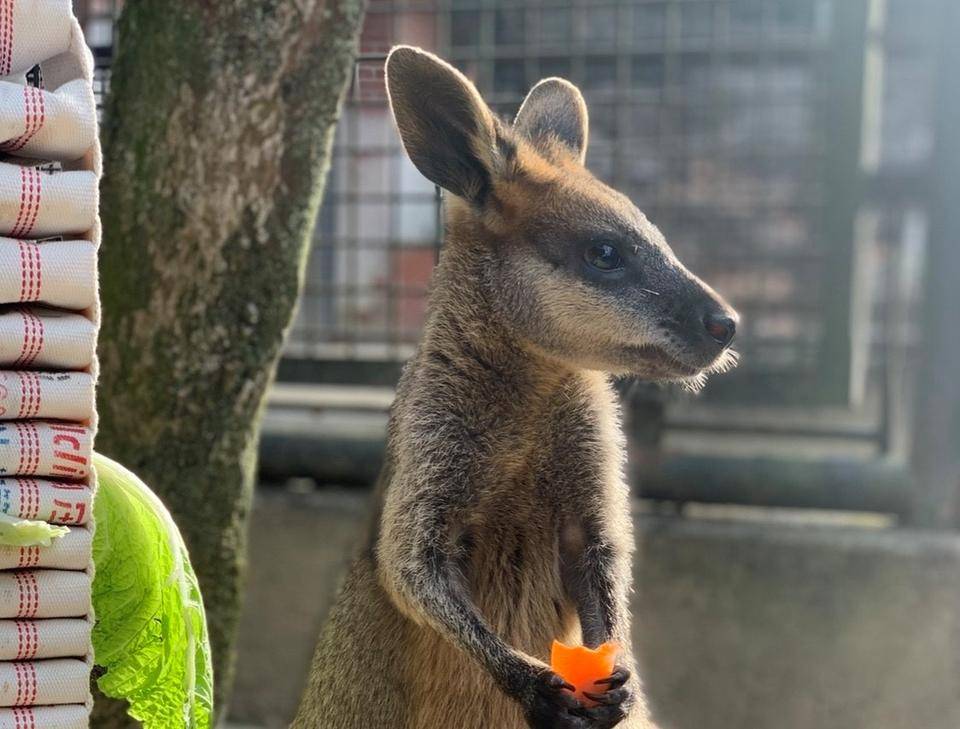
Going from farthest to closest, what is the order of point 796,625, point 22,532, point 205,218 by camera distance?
point 796,625
point 205,218
point 22,532

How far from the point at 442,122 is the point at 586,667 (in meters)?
0.91

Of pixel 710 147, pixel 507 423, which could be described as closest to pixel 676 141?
pixel 710 147

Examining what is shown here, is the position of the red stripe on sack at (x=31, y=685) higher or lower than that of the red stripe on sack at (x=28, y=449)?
lower

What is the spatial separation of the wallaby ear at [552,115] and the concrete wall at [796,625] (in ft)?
7.84

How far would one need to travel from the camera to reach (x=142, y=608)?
1932 millimetres

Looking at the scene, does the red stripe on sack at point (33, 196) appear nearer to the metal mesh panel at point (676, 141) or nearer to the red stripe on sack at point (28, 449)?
the red stripe on sack at point (28, 449)

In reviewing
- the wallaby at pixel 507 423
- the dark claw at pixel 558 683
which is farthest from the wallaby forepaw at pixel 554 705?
the wallaby at pixel 507 423

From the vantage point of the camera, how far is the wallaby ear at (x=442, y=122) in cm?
202

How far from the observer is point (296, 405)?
504 centimetres

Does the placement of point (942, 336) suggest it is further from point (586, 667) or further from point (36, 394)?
point (36, 394)

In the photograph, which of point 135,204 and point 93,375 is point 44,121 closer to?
point 93,375

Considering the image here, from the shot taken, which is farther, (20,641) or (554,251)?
(554,251)

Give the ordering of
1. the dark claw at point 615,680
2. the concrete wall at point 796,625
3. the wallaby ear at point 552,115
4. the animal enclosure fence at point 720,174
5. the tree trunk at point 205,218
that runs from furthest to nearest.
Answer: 1. the animal enclosure fence at point 720,174
2. the concrete wall at point 796,625
3. the tree trunk at point 205,218
4. the wallaby ear at point 552,115
5. the dark claw at point 615,680

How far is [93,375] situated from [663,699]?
326cm
